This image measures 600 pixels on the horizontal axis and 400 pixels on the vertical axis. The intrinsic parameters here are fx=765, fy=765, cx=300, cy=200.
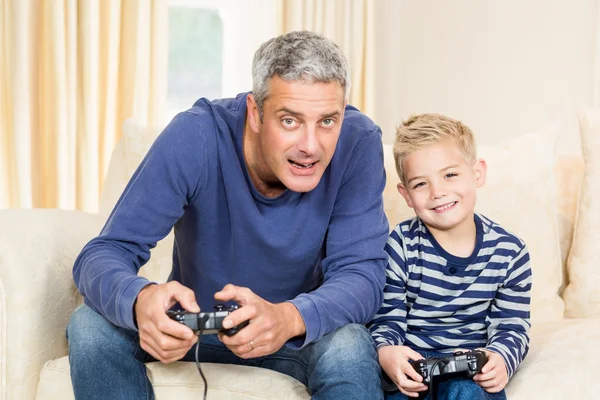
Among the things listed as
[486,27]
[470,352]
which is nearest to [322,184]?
[470,352]

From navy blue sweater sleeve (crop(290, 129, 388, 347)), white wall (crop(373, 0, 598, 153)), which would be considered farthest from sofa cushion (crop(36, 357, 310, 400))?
white wall (crop(373, 0, 598, 153))

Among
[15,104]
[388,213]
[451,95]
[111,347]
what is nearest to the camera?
[111,347]

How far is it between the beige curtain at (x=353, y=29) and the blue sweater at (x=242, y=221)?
204 cm

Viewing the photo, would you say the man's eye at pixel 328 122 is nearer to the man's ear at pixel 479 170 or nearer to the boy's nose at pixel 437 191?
the boy's nose at pixel 437 191

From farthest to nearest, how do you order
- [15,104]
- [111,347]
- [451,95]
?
[451,95] → [15,104] → [111,347]

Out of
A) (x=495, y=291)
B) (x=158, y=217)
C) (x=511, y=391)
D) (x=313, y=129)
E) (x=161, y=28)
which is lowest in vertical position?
(x=511, y=391)

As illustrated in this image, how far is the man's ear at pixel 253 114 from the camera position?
1462 mm

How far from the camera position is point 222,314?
1.16 m

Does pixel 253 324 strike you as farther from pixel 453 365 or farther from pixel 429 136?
pixel 429 136

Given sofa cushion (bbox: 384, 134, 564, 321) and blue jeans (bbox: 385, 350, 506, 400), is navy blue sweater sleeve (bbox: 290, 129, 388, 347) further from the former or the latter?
sofa cushion (bbox: 384, 134, 564, 321)

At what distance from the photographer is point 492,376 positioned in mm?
1347

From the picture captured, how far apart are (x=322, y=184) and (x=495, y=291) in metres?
0.41

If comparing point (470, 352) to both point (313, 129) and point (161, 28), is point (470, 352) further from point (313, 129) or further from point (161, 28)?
point (161, 28)

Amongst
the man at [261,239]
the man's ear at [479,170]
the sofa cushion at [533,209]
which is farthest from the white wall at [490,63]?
the man at [261,239]
